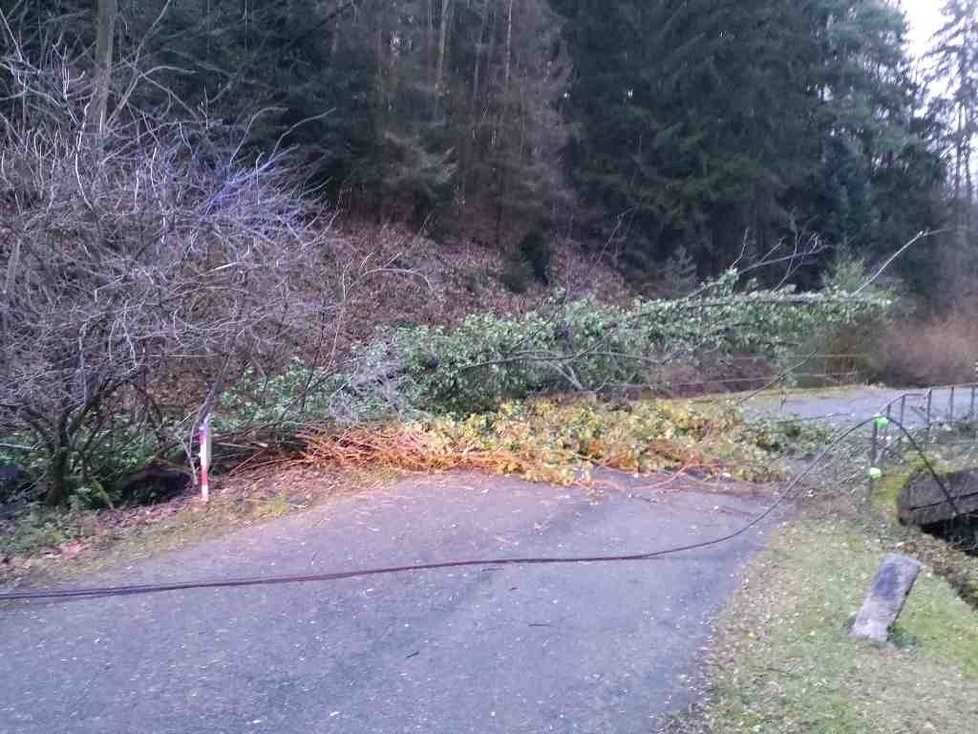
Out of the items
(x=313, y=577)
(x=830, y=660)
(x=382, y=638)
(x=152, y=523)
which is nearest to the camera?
(x=830, y=660)

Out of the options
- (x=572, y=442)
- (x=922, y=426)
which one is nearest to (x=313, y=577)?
(x=572, y=442)

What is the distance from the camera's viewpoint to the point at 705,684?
19.3 feet

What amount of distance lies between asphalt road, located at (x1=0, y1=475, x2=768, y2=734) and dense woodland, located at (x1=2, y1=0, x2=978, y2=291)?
12.0 m

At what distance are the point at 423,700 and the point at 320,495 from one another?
203 inches

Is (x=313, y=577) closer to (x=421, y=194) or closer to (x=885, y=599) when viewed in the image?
(x=885, y=599)

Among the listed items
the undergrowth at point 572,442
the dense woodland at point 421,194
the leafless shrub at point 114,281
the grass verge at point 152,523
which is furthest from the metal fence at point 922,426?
the leafless shrub at point 114,281

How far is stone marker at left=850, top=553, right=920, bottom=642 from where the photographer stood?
688 cm

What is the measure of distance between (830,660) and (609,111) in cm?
3187

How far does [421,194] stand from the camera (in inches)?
1116

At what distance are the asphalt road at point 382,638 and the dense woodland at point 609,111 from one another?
1197 centimetres

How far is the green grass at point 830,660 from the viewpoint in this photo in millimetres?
5410

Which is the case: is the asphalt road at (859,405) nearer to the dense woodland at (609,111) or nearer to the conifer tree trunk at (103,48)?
the dense woodland at (609,111)

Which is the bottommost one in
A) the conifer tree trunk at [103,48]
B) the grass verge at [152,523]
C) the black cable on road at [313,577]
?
the grass verge at [152,523]

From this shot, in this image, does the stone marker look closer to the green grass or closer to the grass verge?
the green grass
